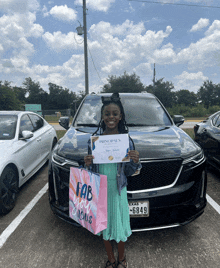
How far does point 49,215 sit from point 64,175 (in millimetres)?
1066

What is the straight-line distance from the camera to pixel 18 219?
2891 millimetres

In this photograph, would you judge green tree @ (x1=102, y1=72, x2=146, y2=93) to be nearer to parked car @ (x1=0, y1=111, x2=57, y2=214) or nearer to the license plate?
parked car @ (x1=0, y1=111, x2=57, y2=214)

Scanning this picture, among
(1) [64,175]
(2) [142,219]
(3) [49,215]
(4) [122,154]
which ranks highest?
(4) [122,154]

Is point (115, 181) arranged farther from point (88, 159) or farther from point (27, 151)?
point (27, 151)

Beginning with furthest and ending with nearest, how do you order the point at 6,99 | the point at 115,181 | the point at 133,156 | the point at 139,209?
the point at 6,99 < the point at 139,209 < the point at 115,181 < the point at 133,156

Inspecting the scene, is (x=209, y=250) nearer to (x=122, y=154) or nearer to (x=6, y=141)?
(x=122, y=154)

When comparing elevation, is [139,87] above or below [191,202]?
above

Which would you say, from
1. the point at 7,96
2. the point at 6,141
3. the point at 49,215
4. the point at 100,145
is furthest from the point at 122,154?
the point at 7,96

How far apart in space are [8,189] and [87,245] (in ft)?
4.77

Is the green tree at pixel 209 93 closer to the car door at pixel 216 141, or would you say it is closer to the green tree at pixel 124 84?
the green tree at pixel 124 84

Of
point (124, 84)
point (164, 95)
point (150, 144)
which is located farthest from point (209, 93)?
point (150, 144)

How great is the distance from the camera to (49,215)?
2.98m

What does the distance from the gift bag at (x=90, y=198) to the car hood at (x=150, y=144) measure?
0.43 metres

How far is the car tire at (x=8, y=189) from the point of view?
114 inches
